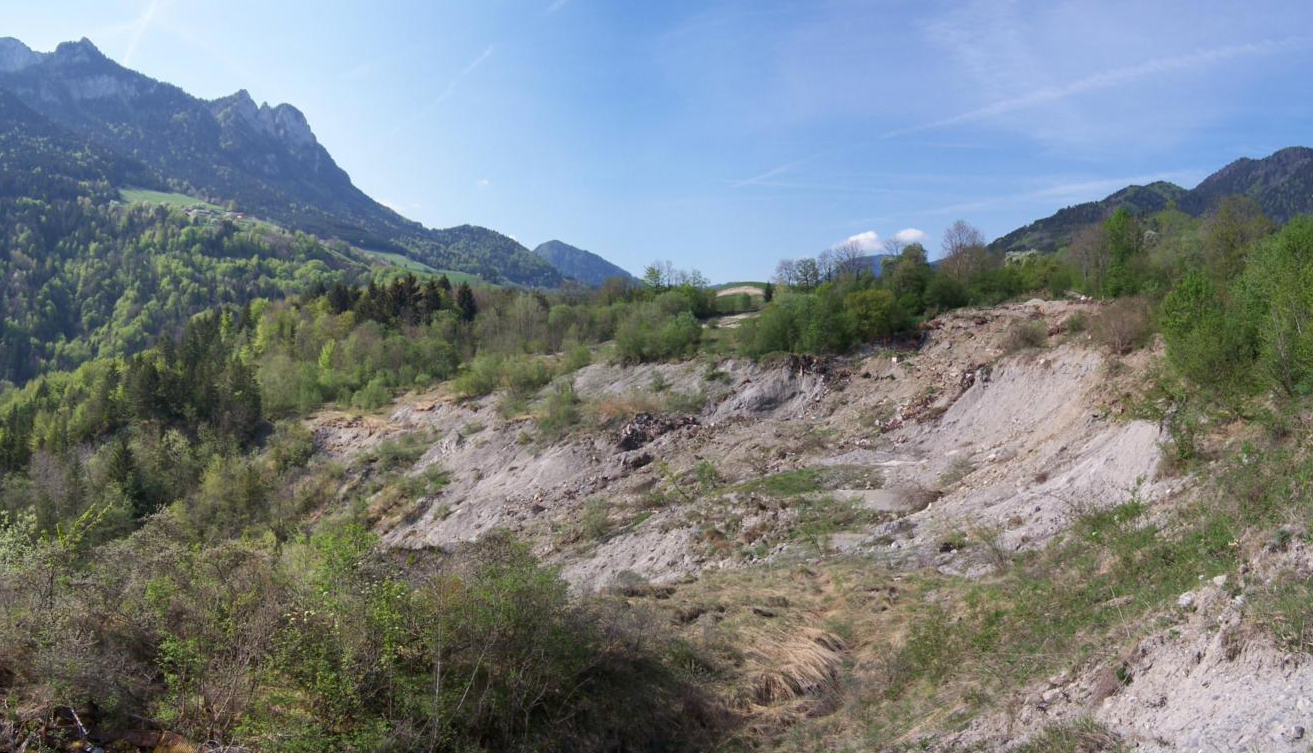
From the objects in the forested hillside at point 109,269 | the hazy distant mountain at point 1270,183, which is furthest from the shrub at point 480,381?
the hazy distant mountain at point 1270,183

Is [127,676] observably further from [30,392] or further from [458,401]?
[30,392]

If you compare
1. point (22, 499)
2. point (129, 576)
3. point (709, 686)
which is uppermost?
point (129, 576)

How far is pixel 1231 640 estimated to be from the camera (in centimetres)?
579

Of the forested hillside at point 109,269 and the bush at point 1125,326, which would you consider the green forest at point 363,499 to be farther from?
the forested hillside at point 109,269

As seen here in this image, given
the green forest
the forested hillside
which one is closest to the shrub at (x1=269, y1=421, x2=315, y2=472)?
the green forest

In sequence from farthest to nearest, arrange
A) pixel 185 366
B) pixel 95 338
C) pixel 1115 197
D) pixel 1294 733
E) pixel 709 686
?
pixel 1115 197 → pixel 95 338 → pixel 185 366 → pixel 709 686 → pixel 1294 733

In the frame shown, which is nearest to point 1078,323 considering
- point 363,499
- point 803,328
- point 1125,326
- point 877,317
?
point 1125,326

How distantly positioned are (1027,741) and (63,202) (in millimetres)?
233807

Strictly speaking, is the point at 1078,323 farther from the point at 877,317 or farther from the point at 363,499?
the point at 363,499

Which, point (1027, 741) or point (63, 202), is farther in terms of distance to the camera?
point (63, 202)

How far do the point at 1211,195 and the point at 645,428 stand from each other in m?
191

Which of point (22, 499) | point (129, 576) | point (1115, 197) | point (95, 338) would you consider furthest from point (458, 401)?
point (1115, 197)

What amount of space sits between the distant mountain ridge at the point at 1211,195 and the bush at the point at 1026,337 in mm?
117114

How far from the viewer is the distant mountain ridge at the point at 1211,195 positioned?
139625 millimetres
